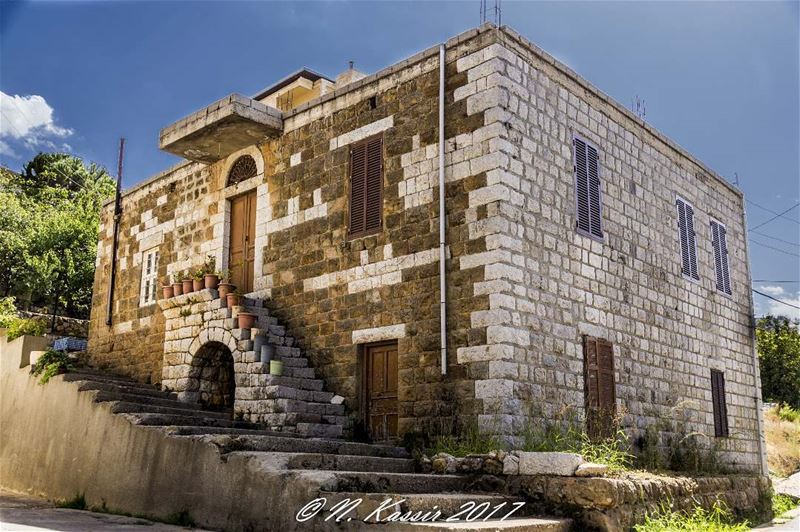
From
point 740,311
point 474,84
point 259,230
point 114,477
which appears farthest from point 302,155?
point 740,311

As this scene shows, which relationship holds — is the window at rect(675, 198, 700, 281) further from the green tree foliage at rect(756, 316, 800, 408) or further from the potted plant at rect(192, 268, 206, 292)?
the green tree foliage at rect(756, 316, 800, 408)

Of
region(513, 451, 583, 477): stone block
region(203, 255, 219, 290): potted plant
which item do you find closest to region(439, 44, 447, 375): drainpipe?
region(513, 451, 583, 477): stone block

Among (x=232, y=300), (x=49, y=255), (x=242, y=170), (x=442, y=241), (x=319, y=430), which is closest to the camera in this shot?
(x=442, y=241)

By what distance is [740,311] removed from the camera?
1503 centimetres

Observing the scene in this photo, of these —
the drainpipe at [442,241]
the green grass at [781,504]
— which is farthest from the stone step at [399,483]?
the green grass at [781,504]

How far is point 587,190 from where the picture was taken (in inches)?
434

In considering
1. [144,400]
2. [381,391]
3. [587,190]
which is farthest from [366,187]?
[144,400]

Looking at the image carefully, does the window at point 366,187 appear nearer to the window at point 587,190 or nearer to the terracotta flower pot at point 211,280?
the terracotta flower pot at point 211,280

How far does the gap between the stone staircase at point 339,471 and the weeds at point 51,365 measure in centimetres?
107

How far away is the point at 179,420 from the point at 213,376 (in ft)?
6.75

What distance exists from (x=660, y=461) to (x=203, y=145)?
28.6 ft

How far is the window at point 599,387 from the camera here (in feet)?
33.3

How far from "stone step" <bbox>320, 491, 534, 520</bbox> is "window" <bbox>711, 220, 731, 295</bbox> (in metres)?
8.69

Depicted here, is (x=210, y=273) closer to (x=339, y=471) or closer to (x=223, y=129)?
(x=223, y=129)
